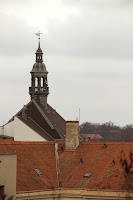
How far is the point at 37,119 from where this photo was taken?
10781 cm

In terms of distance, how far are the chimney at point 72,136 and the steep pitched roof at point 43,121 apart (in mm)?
28193

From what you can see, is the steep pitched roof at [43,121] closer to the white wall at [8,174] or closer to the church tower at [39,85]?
the church tower at [39,85]

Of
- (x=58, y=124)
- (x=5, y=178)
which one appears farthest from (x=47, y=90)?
(x=5, y=178)

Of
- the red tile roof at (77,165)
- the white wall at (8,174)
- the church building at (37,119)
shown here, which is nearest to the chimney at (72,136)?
the red tile roof at (77,165)

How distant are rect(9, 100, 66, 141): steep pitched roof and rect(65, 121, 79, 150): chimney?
2819cm

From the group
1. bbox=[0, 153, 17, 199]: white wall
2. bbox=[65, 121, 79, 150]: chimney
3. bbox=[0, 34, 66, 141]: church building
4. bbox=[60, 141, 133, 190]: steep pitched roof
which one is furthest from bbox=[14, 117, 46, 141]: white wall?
bbox=[0, 153, 17, 199]: white wall

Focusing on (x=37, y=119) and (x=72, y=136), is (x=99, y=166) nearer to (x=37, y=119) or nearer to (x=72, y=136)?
(x=72, y=136)

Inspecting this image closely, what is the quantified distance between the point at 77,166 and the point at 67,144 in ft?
16.0

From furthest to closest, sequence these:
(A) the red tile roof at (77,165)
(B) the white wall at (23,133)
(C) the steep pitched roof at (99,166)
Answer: (B) the white wall at (23,133), (A) the red tile roof at (77,165), (C) the steep pitched roof at (99,166)

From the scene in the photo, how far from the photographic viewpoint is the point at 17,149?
68.8 metres

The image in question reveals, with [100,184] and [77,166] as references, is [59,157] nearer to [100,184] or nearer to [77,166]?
[77,166]

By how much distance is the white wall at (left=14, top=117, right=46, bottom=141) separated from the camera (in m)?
101

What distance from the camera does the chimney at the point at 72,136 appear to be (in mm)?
73188

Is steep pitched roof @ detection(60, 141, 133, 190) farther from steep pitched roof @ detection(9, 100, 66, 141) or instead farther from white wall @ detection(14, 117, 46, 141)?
steep pitched roof @ detection(9, 100, 66, 141)
